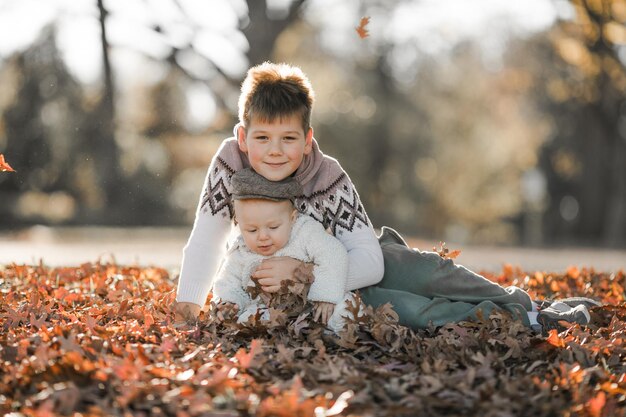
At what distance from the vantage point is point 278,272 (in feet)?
13.1

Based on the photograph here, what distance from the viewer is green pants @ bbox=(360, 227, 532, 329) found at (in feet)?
13.7

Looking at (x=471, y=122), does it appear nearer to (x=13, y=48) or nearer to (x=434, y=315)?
(x=13, y=48)

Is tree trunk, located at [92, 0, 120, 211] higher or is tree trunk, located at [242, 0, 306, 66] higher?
tree trunk, located at [242, 0, 306, 66]

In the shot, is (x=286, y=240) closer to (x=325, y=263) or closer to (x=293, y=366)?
(x=325, y=263)

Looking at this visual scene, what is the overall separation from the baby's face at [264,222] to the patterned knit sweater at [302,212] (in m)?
0.25

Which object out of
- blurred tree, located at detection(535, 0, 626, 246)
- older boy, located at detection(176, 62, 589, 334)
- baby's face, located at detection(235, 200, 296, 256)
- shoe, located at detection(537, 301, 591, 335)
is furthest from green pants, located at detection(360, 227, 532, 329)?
blurred tree, located at detection(535, 0, 626, 246)

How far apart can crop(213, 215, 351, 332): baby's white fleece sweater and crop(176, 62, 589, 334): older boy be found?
76 millimetres

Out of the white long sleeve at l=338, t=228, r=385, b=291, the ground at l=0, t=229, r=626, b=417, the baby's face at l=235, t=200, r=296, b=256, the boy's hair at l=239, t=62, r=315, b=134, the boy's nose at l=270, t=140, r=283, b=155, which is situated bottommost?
the ground at l=0, t=229, r=626, b=417

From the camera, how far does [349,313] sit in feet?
13.2

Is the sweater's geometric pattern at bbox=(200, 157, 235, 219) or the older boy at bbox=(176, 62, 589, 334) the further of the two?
the sweater's geometric pattern at bbox=(200, 157, 235, 219)

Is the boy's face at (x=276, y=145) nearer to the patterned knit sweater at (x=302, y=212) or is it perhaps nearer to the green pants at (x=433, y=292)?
the patterned knit sweater at (x=302, y=212)

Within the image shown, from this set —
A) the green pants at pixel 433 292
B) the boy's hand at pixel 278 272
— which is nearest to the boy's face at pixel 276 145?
the boy's hand at pixel 278 272

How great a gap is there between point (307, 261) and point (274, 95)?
870 millimetres

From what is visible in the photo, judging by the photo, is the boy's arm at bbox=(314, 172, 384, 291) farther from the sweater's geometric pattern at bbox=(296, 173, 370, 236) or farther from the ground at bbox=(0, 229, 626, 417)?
the ground at bbox=(0, 229, 626, 417)
